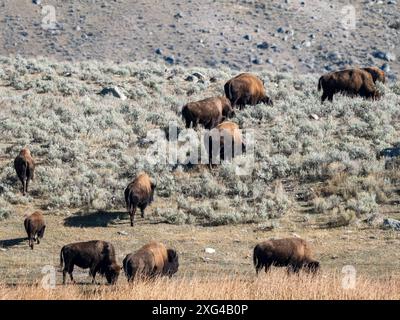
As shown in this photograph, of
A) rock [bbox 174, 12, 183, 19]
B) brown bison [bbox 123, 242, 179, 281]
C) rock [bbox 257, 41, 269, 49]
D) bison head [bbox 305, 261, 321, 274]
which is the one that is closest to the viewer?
brown bison [bbox 123, 242, 179, 281]

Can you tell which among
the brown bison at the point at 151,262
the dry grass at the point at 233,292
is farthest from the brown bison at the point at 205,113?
the dry grass at the point at 233,292

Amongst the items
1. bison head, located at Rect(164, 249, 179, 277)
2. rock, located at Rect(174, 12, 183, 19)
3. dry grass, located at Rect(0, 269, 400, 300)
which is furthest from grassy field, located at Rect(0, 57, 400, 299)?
rock, located at Rect(174, 12, 183, 19)

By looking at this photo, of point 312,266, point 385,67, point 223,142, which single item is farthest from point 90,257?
point 385,67

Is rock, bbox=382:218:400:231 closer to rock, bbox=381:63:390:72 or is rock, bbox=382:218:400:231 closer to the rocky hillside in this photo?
the rocky hillside

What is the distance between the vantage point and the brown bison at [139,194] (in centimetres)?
2045

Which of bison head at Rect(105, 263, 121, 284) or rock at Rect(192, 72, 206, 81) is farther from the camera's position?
rock at Rect(192, 72, 206, 81)

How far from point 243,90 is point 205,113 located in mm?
3278

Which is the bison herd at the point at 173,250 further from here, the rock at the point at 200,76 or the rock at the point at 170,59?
the rock at the point at 170,59

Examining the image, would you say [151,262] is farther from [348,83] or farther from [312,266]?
[348,83]

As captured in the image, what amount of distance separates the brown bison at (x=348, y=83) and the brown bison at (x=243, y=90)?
95.5 inches

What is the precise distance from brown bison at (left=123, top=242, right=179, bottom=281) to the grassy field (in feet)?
1.59

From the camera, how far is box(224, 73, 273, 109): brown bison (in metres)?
28.6

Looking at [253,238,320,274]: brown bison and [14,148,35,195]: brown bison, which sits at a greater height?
[14,148,35,195]: brown bison

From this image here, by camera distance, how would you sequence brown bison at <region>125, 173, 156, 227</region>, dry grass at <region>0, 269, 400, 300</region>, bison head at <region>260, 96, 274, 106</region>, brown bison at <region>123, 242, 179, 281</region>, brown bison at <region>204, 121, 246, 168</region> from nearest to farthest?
dry grass at <region>0, 269, 400, 300</region> < brown bison at <region>123, 242, 179, 281</region> < brown bison at <region>125, 173, 156, 227</region> < brown bison at <region>204, 121, 246, 168</region> < bison head at <region>260, 96, 274, 106</region>
